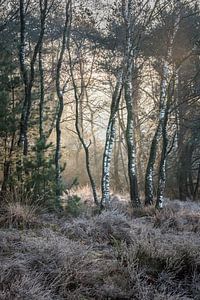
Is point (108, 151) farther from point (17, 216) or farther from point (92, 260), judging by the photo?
point (92, 260)

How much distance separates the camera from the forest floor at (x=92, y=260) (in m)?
5.38

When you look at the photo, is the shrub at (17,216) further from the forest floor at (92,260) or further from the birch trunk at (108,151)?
the birch trunk at (108,151)

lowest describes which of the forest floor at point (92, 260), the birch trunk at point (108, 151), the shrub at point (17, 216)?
the forest floor at point (92, 260)

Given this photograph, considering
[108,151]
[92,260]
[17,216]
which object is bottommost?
[92,260]

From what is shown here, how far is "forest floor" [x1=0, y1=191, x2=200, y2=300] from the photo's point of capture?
5383 mm

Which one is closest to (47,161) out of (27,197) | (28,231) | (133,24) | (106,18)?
(27,197)

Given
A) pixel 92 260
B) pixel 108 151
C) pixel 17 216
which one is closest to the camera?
pixel 92 260

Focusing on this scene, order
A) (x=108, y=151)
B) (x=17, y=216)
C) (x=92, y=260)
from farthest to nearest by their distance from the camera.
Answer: (x=108, y=151)
(x=17, y=216)
(x=92, y=260)

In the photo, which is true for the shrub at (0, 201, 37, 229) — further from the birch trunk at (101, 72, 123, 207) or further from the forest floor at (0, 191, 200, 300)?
the birch trunk at (101, 72, 123, 207)

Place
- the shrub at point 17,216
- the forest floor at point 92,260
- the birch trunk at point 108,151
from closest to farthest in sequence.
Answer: the forest floor at point 92,260 → the shrub at point 17,216 → the birch trunk at point 108,151

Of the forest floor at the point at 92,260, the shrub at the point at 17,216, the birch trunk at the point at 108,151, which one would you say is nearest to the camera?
the forest floor at the point at 92,260

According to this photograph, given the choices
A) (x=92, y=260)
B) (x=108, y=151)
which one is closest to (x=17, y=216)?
(x=92, y=260)

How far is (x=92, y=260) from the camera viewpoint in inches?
238

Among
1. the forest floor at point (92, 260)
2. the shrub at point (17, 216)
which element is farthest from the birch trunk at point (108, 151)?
the shrub at point (17, 216)
